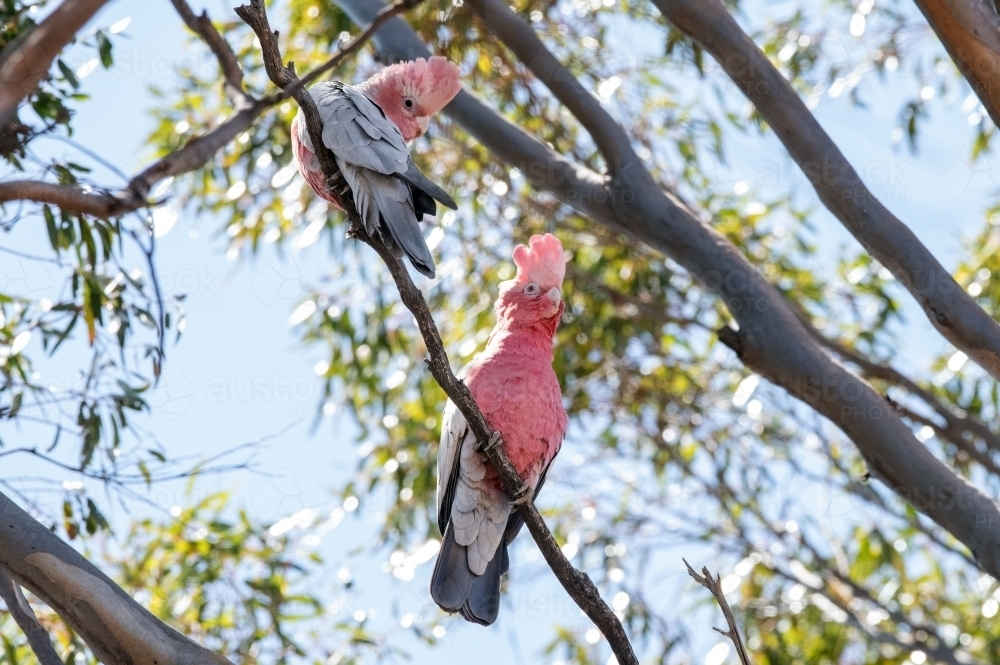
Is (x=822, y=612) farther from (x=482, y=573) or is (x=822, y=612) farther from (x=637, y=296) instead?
(x=482, y=573)

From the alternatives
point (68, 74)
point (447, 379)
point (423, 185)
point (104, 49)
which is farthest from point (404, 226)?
point (68, 74)

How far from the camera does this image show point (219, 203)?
519 cm

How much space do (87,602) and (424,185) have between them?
3.45 feet

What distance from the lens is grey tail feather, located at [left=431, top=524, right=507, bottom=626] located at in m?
2.40

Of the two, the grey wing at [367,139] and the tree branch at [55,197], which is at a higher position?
the grey wing at [367,139]

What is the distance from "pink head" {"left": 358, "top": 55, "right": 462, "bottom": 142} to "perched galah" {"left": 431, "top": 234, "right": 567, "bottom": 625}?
1.60 ft

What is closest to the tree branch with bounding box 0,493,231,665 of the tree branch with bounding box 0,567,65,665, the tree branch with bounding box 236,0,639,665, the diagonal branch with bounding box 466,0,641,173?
the tree branch with bounding box 0,567,65,665

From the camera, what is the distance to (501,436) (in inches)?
96.7

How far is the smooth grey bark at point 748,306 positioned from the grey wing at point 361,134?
722 mm

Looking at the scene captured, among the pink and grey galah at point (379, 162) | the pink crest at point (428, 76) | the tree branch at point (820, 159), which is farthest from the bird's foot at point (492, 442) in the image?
the tree branch at point (820, 159)

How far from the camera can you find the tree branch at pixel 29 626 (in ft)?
7.48

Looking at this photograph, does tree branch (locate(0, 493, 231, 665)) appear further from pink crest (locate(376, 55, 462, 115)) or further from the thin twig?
pink crest (locate(376, 55, 462, 115))

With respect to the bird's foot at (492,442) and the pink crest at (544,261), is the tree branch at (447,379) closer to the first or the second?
the bird's foot at (492,442)

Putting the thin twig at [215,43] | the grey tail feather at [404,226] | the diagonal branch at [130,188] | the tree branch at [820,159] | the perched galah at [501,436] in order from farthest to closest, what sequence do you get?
the tree branch at [820,159]
the perched galah at [501,436]
the grey tail feather at [404,226]
the thin twig at [215,43]
the diagonal branch at [130,188]
